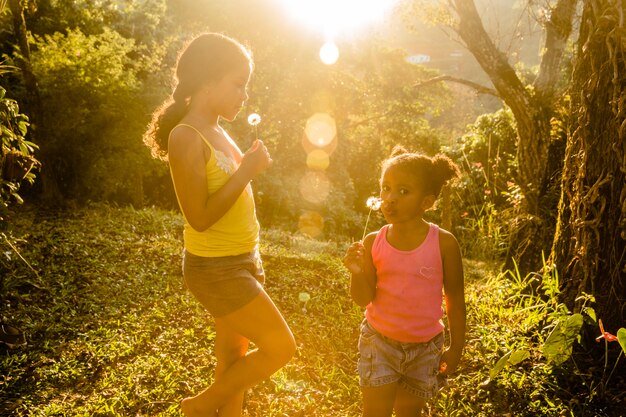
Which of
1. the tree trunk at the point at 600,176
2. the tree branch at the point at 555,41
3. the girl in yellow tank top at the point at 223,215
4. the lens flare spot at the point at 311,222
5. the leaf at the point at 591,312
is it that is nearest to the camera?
the girl in yellow tank top at the point at 223,215

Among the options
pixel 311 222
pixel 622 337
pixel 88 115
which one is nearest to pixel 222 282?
pixel 622 337

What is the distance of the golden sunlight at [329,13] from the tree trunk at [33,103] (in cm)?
726

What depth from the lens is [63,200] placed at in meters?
8.93

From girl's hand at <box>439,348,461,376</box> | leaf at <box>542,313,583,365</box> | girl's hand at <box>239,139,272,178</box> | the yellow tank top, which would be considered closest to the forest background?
leaf at <box>542,313,583,365</box>

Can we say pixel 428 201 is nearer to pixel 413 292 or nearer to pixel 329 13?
pixel 413 292

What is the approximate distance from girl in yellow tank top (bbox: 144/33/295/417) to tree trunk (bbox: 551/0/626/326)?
2.26 m

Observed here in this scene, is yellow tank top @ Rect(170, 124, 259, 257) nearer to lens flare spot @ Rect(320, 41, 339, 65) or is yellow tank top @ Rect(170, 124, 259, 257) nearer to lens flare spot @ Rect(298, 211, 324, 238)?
lens flare spot @ Rect(298, 211, 324, 238)

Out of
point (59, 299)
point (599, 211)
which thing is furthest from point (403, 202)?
point (59, 299)

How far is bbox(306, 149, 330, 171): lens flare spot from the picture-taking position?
50.6ft

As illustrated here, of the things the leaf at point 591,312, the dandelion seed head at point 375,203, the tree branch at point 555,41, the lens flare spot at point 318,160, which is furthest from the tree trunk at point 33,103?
the lens flare spot at point 318,160

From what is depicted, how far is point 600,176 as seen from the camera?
3215 mm

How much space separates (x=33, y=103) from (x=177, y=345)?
636cm

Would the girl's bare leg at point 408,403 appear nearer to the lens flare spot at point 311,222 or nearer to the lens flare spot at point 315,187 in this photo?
the lens flare spot at point 311,222

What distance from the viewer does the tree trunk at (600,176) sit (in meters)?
3.13
